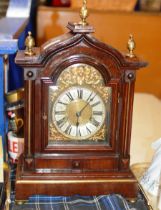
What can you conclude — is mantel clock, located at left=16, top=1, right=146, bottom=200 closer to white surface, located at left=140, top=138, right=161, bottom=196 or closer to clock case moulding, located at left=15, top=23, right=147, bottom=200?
clock case moulding, located at left=15, top=23, right=147, bottom=200

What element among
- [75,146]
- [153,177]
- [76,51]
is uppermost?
[76,51]

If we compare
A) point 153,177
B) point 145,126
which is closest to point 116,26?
point 145,126

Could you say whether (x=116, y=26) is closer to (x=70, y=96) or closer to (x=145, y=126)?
(x=145, y=126)

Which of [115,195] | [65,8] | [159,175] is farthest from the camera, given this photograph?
[65,8]

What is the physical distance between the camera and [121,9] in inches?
90.5

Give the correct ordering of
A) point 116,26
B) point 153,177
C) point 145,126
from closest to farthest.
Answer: point 153,177 → point 145,126 → point 116,26

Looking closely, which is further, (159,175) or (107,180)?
(159,175)

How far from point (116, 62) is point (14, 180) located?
416 millimetres

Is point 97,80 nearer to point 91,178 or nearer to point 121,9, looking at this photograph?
point 91,178

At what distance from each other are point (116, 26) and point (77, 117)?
1.40 metres

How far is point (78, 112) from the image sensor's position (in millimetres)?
957

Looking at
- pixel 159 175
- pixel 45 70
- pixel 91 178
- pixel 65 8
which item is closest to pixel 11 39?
pixel 45 70

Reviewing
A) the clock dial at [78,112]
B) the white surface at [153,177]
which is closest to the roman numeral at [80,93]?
the clock dial at [78,112]

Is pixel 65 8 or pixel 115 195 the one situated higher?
pixel 65 8
